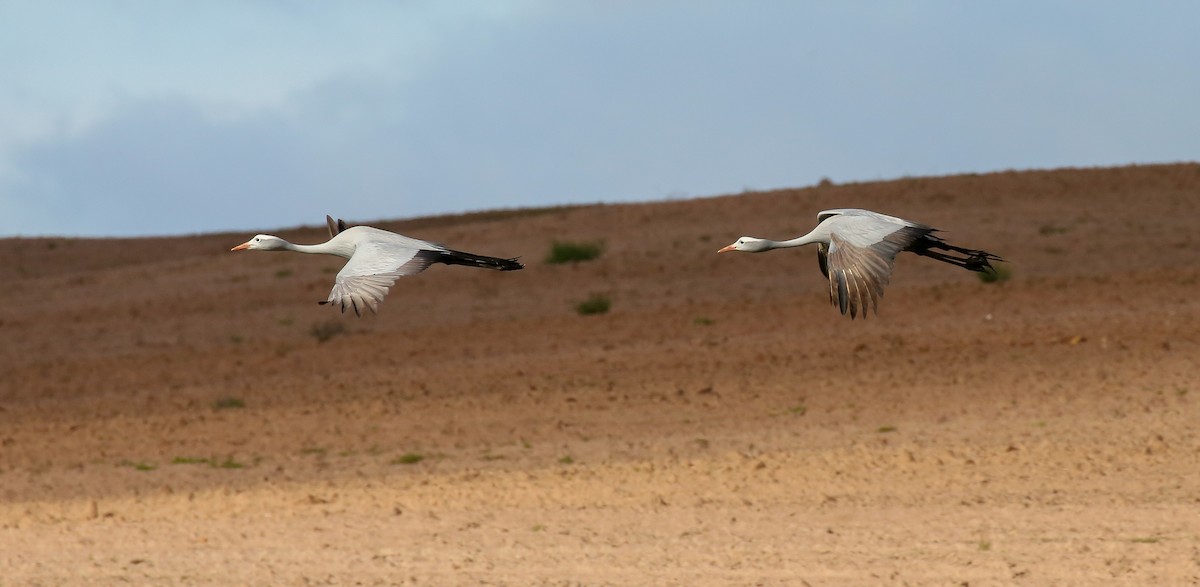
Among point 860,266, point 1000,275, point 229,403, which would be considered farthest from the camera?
point 1000,275

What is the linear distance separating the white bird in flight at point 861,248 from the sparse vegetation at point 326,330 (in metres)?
16.7

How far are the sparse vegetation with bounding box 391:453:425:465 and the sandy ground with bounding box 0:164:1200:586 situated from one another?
199 millimetres

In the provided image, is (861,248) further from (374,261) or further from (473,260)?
(374,261)

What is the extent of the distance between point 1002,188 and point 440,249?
84.7ft

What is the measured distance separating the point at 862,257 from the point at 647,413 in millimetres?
10256

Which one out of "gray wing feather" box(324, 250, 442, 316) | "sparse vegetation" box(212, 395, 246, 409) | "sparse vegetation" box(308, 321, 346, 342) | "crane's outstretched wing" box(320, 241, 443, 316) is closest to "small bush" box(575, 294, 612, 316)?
"sparse vegetation" box(308, 321, 346, 342)

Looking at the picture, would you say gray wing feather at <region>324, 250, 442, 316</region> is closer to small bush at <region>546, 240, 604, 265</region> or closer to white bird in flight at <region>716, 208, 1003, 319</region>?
white bird in flight at <region>716, 208, 1003, 319</region>

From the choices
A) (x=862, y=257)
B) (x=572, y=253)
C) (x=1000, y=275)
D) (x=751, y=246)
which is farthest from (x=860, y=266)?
(x=572, y=253)

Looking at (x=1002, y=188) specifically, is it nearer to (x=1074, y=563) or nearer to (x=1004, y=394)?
(x=1004, y=394)

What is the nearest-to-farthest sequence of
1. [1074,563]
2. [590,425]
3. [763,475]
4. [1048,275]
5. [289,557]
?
[1074,563] → [289,557] → [763,475] → [590,425] → [1048,275]

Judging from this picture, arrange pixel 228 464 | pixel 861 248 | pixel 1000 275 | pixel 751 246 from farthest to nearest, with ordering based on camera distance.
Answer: pixel 1000 275, pixel 228 464, pixel 751 246, pixel 861 248

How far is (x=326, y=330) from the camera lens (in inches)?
982

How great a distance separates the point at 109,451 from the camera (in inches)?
697

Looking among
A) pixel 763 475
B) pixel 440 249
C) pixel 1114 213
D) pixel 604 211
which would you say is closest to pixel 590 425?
Answer: pixel 763 475
